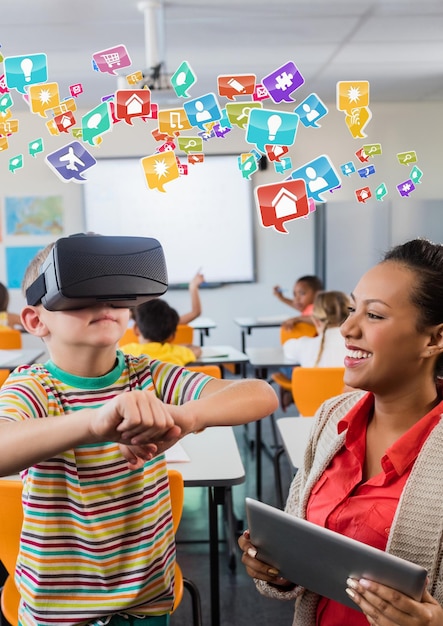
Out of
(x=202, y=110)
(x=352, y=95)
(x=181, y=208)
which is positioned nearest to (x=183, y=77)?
(x=202, y=110)

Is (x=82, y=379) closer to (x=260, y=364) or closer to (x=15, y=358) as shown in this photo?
(x=260, y=364)

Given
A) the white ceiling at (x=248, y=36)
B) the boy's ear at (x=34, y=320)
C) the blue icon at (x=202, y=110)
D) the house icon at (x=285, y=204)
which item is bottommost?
the boy's ear at (x=34, y=320)

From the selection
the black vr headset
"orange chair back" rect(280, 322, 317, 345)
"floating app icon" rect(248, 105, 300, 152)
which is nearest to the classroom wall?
"orange chair back" rect(280, 322, 317, 345)

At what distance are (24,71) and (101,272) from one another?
1.10m

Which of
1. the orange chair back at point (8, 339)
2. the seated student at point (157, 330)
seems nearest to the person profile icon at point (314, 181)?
the seated student at point (157, 330)

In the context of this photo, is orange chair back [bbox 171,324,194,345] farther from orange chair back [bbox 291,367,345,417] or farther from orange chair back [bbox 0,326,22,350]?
orange chair back [bbox 291,367,345,417]

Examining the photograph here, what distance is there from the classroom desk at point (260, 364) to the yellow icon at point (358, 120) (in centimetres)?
169

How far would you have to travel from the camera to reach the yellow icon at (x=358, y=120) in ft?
6.31

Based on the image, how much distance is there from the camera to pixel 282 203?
1869 millimetres

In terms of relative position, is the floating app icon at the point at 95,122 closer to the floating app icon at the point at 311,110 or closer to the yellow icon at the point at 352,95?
the floating app icon at the point at 311,110

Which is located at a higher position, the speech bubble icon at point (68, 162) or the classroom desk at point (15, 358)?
the speech bubble icon at point (68, 162)

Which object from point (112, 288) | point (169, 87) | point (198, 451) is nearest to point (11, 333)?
point (169, 87)

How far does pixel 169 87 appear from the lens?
158 inches

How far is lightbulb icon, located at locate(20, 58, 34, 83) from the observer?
5.57ft
